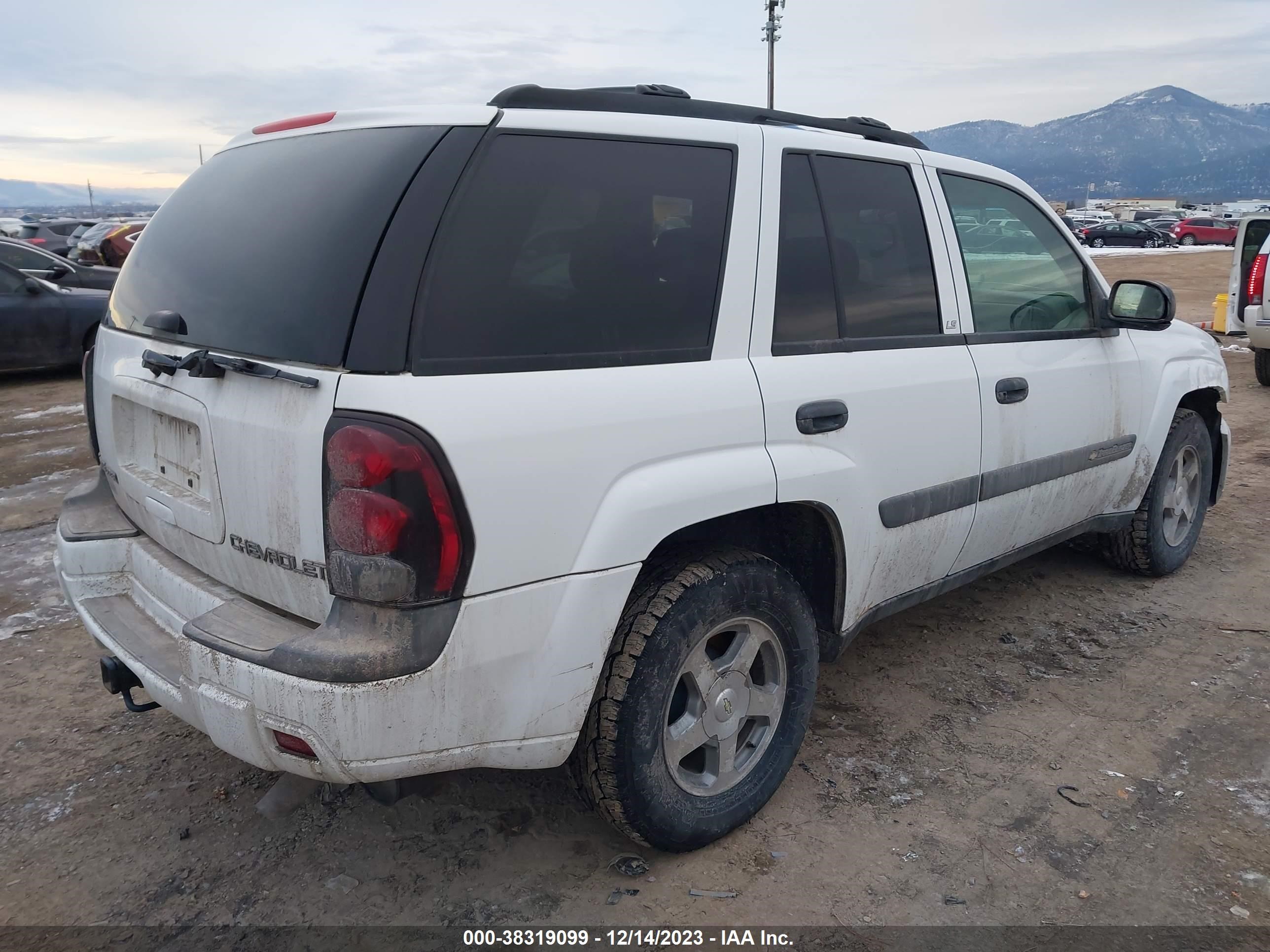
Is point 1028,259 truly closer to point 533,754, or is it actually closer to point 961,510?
point 961,510

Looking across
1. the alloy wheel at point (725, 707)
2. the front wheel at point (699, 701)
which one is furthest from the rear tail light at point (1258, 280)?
the alloy wheel at point (725, 707)

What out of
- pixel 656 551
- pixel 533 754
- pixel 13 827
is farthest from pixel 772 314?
pixel 13 827

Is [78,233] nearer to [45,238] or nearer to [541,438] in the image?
[45,238]

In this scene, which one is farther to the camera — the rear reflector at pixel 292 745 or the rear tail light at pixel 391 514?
the rear reflector at pixel 292 745

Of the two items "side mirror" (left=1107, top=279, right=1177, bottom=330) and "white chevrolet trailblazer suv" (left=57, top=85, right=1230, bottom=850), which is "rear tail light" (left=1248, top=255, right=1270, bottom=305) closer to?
"side mirror" (left=1107, top=279, right=1177, bottom=330)

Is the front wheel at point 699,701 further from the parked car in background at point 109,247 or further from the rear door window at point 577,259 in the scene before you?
the parked car in background at point 109,247

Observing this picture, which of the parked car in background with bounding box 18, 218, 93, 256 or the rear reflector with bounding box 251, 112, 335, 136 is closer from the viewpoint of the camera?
the rear reflector with bounding box 251, 112, 335, 136

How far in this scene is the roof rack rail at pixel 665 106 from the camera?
7.88 ft

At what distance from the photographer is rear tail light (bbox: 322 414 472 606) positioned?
197 cm

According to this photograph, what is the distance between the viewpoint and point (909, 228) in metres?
3.18

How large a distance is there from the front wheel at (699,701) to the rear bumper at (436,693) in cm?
11

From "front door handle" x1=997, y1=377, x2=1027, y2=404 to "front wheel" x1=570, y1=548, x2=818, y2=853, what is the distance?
3.58ft

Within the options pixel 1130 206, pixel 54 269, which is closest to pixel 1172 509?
pixel 54 269

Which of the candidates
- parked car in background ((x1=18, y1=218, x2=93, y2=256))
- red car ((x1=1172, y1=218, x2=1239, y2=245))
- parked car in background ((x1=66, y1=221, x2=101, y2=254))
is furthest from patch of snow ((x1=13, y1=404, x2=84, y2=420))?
red car ((x1=1172, y1=218, x2=1239, y2=245))
